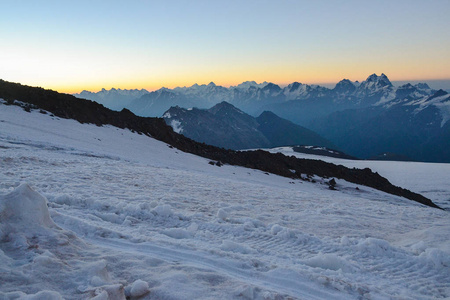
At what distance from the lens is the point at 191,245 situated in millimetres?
5457

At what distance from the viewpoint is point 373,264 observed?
5.59 m

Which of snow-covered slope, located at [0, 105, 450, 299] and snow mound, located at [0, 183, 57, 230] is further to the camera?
snow mound, located at [0, 183, 57, 230]

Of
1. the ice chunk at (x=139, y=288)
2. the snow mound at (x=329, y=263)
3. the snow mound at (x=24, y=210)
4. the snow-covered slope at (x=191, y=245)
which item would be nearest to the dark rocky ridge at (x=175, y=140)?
the snow-covered slope at (x=191, y=245)

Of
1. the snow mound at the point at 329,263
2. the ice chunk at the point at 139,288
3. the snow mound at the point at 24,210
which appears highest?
the snow mound at the point at 24,210

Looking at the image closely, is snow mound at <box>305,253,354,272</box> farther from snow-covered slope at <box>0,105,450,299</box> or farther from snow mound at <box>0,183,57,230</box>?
snow mound at <box>0,183,57,230</box>

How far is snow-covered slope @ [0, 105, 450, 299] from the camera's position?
3785mm

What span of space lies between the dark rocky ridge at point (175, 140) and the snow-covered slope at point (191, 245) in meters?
18.6

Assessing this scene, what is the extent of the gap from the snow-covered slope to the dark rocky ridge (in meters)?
18.6

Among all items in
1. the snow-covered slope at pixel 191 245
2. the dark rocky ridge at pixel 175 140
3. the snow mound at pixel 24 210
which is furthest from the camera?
the dark rocky ridge at pixel 175 140

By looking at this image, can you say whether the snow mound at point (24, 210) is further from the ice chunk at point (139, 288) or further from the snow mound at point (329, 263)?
the snow mound at point (329, 263)

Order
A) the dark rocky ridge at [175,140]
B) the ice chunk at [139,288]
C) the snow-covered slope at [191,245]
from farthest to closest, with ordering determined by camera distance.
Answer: the dark rocky ridge at [175,140] < the snow-covered slope at [191,245] < the ice chunk at [139,288]

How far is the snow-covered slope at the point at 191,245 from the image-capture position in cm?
379

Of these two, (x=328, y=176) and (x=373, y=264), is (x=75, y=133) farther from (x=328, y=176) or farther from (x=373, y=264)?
(x=328, y=176)

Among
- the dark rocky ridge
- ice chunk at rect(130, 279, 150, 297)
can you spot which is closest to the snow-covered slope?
ice chunk at rect(130, 279, 150, 297)
